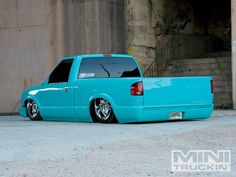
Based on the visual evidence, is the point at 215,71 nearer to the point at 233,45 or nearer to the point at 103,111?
the point at 233,45

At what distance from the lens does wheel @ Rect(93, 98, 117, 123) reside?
13.7 metres

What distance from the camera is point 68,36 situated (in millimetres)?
20812

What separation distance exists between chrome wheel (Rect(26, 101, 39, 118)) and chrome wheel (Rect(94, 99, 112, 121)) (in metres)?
2.49

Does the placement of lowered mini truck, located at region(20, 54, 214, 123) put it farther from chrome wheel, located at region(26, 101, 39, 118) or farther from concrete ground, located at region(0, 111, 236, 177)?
concrete ground, located at region(0, 111, 236, 177)

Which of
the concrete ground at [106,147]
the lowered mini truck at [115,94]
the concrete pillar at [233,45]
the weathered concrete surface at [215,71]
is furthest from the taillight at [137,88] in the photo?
the weathered concrete surface at [215,71]

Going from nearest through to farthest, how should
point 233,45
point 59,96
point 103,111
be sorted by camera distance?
point 103,111 → point 59,96 → point 233,45

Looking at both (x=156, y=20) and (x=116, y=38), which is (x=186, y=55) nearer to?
(x=156, y=20)

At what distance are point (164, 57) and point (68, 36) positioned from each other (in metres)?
4.21

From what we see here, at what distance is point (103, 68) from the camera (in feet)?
47.8

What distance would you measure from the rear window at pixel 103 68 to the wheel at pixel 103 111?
812 millimetres

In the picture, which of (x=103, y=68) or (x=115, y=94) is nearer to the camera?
(x=115, y=94)

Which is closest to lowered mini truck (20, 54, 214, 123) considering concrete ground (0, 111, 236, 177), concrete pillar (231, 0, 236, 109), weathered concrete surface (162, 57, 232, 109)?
concrete ground (0, 111, 236, 177)

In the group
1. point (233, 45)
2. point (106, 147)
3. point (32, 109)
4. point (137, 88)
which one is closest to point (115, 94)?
point (137, 88)

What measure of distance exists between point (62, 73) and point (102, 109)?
70.9 inches
